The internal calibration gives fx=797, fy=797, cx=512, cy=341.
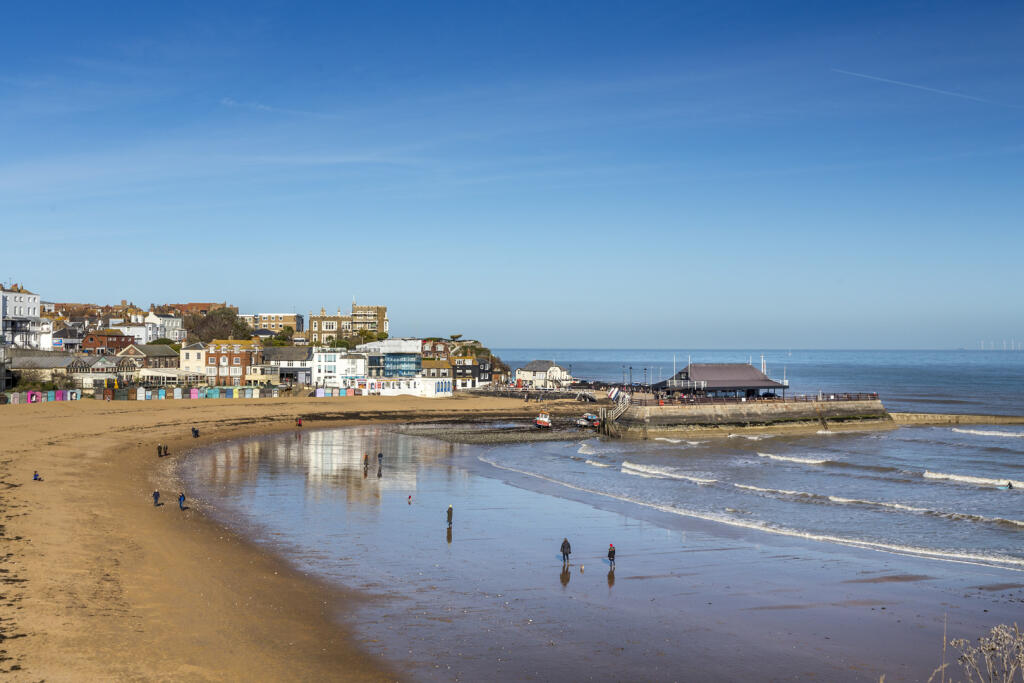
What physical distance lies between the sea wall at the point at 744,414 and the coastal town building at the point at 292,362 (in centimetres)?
5698

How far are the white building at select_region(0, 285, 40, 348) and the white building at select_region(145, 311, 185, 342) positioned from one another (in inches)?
1045

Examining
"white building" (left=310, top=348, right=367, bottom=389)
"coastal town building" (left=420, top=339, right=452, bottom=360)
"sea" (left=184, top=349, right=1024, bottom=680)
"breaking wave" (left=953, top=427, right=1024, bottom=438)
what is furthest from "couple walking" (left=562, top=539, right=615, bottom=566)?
"coastal town building" (left=420, top=339, right=452, bottom=360)

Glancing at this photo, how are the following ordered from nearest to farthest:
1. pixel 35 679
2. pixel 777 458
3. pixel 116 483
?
pixel 35 679 → pixel 116 483 → pixel 777 458

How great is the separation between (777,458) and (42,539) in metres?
45.5

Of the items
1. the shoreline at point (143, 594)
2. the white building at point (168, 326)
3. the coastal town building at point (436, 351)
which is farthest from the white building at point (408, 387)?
the white building at point (168, 326)

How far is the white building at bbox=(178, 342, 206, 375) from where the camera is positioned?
109062 mm

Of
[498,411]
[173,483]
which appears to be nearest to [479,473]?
[173,483]

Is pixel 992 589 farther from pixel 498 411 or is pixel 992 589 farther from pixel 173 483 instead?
pixel 498 411

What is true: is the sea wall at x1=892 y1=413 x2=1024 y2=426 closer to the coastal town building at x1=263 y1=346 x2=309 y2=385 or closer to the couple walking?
the couple walking

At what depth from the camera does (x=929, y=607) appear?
23.0 metres

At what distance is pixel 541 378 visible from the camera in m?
134

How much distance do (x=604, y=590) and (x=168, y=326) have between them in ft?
529

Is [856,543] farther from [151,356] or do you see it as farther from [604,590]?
[151,356]

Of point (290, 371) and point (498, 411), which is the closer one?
point (498, 411)
